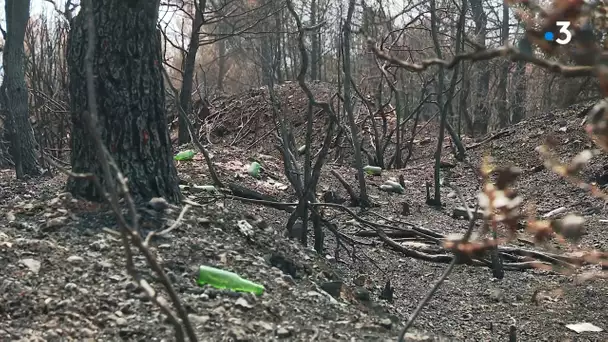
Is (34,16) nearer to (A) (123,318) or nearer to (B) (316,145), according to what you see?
(B) (316,145)

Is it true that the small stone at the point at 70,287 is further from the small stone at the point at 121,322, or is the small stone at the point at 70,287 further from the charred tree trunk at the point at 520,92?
the charred tree trunk at the point at 520,92

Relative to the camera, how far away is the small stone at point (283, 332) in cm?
236

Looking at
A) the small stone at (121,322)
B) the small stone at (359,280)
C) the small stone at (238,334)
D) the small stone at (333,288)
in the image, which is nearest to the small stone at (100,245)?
the small stone at (121,322)

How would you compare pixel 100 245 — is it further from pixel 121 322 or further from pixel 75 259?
pixel 121 322

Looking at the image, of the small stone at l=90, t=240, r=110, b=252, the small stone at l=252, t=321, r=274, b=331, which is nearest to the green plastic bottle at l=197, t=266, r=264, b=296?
the small stone at l=252, t=321, r=274, b=331

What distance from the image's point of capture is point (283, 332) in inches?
93.4

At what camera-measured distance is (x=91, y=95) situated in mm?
1336

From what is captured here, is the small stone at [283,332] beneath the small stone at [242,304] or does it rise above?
beneath

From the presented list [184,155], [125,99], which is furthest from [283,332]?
[184,155]

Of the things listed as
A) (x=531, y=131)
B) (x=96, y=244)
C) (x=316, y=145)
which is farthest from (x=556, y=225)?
(x=316, y=145)

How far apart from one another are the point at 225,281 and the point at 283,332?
1.51 ft

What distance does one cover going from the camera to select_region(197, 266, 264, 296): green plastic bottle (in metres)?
2.71

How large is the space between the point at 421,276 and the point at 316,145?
7.51 m

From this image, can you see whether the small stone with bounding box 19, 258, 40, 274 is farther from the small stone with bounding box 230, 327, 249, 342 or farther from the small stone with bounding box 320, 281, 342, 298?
the small stone with bounding box 320, 281, 342, 298
